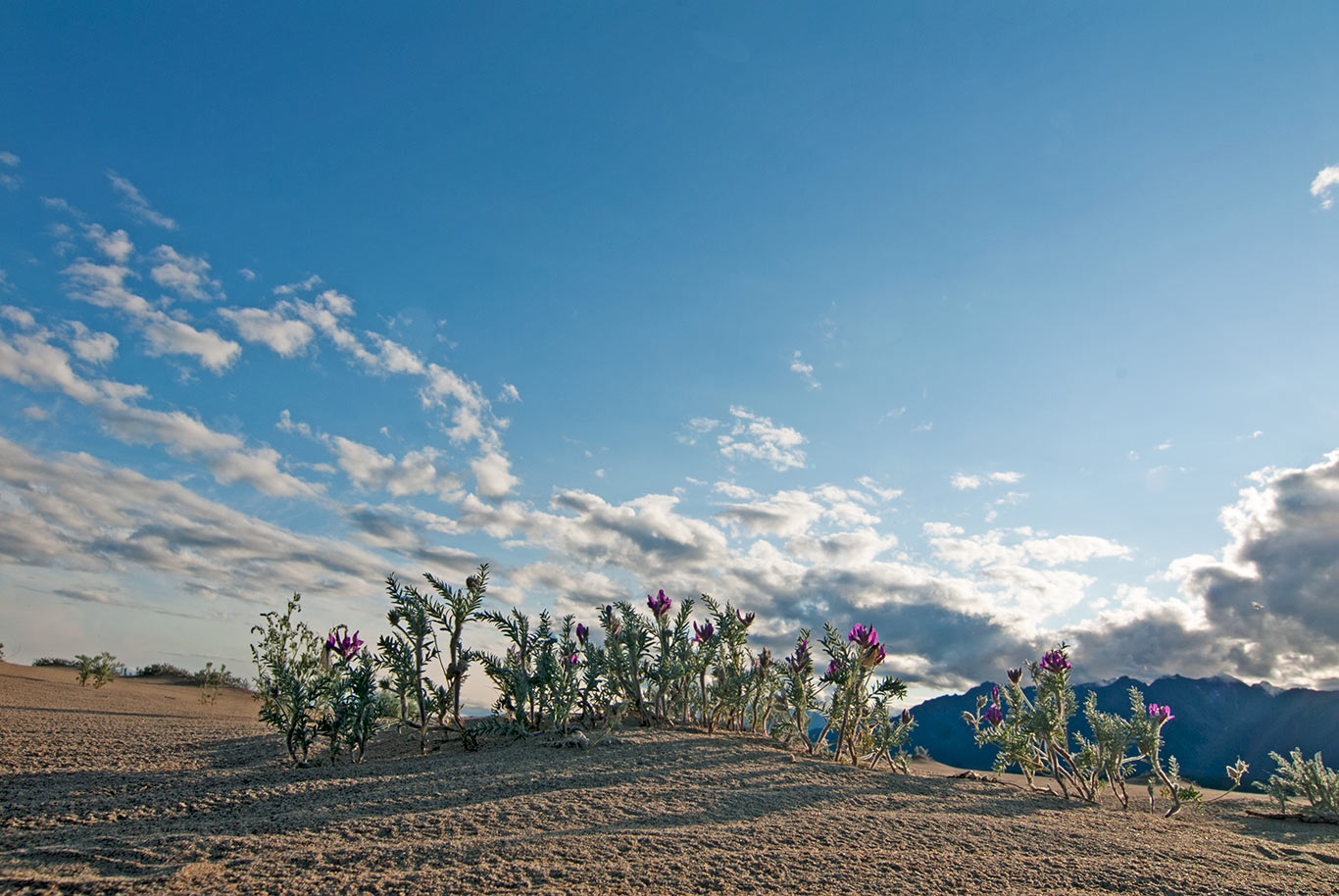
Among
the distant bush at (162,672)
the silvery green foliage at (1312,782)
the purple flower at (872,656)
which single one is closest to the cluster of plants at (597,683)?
the purple flower at (872,656)

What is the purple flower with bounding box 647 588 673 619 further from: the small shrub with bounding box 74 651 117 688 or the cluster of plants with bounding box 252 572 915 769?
the small shrub with bounding box 74 651 117 688

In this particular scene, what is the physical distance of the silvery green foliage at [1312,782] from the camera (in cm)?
670

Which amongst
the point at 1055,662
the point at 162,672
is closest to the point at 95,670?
the point at 162,672

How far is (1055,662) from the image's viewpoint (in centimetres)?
646

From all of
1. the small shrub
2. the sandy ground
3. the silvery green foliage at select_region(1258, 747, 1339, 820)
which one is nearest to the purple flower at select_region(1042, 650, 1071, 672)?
the sandy ground

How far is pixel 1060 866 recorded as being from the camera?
3484 mm

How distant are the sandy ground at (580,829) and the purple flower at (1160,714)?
32.4 inches

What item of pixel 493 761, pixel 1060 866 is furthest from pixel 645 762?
pixel 1060 866

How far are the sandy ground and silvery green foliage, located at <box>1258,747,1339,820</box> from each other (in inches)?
37.7

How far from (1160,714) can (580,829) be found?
19.1 ft

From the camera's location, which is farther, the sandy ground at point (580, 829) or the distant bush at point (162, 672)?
the distant bush at point (162, 672)

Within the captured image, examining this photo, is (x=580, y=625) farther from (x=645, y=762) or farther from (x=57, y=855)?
(x=57, y=855)

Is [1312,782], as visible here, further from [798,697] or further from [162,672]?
[162,672]

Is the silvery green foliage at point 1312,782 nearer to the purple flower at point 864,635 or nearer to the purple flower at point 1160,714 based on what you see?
the purple flower at point 1160,714
